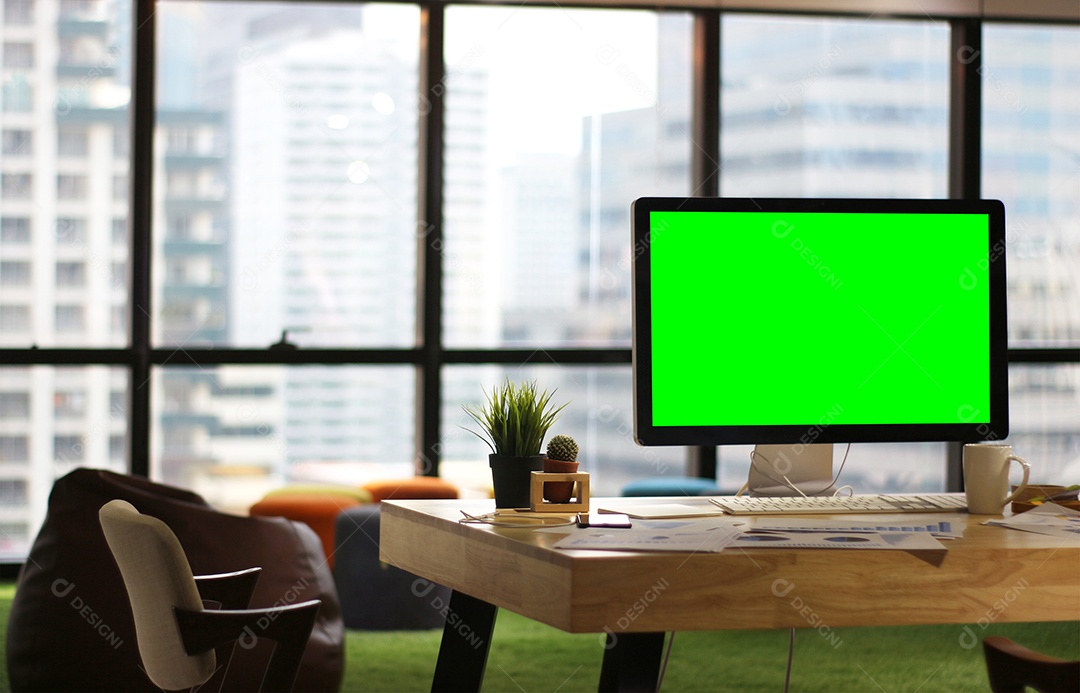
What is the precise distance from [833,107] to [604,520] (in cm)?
448

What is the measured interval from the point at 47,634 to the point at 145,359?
237cm

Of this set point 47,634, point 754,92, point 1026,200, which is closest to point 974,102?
point 1026,200

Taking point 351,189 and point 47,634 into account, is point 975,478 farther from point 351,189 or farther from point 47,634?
point 351,189

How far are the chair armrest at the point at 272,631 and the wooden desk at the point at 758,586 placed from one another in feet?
1.06

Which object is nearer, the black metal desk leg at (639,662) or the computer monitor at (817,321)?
the black metal desk leg at (639,662)

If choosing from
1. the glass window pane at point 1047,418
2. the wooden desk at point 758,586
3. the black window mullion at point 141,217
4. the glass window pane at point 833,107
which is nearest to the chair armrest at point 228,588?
the wooden desk at point 758,586

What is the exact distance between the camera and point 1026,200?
5875 mm

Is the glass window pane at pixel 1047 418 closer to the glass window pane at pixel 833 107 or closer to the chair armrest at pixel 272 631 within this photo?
the glass window pane at pixel 833 107

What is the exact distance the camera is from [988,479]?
195 centimetres

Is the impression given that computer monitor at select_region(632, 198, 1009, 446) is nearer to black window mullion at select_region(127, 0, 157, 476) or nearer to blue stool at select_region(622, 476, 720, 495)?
blue stool at select_region(622, 476, 720, 495)

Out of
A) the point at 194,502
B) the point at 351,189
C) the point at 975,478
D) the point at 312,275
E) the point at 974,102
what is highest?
the point at 974,102

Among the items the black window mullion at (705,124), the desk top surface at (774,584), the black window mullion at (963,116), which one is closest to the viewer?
the desk top surface at (774,584)

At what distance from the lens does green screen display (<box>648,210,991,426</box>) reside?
6.56 feet

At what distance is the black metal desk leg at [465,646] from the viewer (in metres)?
1.96
